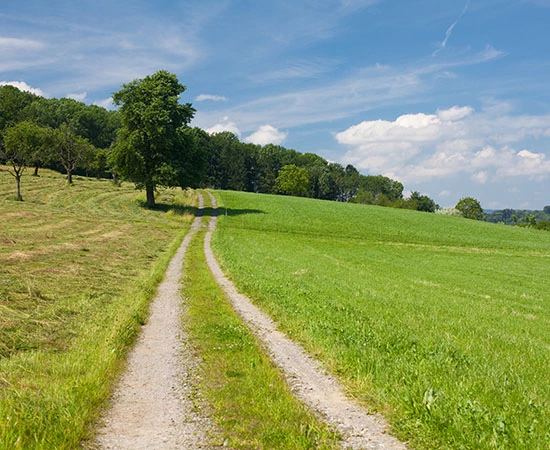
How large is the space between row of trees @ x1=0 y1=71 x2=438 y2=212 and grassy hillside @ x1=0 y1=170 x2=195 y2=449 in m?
21.7

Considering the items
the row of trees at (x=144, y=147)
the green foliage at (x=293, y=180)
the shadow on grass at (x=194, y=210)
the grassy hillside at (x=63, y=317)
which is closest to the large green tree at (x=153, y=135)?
the row of trees at (x=144, y=147)

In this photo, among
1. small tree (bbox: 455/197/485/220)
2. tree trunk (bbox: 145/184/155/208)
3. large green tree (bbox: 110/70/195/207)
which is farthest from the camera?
small tree (bbox: 455/197/485/220)

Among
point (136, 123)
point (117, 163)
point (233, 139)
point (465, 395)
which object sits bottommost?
point (465, 395)

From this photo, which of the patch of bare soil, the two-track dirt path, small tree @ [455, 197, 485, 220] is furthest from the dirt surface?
small tree @ [455, 197, 485, 220]

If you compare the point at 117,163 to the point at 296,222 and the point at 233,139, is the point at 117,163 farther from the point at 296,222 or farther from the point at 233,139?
the point at 233,139

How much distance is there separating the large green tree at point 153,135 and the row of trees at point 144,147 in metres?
0.13

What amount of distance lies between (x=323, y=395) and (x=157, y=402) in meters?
2.85

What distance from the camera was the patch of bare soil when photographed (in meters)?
5.57

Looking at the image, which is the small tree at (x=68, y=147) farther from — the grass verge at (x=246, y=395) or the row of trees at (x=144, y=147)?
the grass verge at (x=246, y=395)

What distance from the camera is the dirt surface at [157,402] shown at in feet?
18.0

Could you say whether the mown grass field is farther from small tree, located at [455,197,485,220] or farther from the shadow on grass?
small tree, located at [455,197,485,220]

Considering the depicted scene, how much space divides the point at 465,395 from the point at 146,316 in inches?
370

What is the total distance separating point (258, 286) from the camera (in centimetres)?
1655

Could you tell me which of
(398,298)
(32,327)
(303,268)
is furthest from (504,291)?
(32,327)
